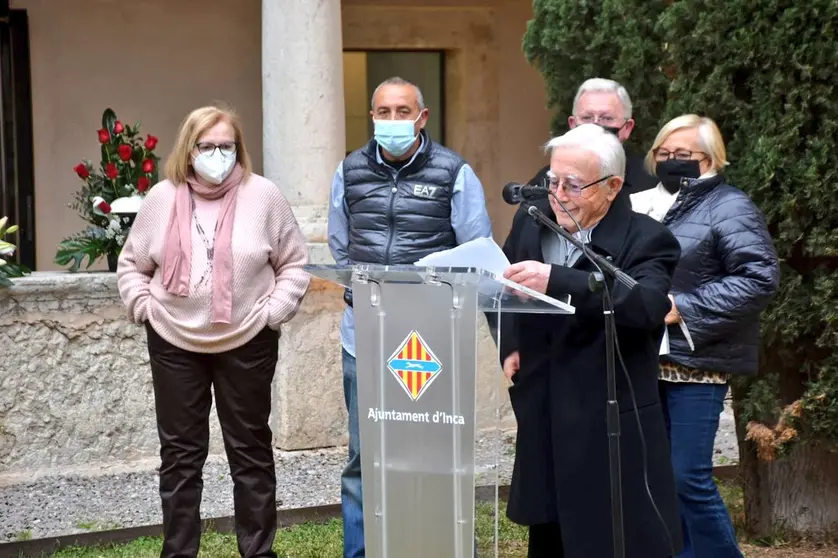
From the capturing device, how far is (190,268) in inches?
200

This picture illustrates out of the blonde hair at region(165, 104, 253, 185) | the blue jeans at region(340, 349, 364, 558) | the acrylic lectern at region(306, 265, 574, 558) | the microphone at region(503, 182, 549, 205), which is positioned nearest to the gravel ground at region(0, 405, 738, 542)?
the blue jeans at region(340, 349, 364, 558)

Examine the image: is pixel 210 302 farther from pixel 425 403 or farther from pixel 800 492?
pixel 800 492

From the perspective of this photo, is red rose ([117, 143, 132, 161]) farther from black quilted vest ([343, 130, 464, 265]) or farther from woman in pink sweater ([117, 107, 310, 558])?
black quilted vest ([343, 130, 464, 265])

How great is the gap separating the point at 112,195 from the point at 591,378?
435 centimetres

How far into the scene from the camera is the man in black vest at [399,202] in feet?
16.7

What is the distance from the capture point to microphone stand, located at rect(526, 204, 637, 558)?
11.9ft

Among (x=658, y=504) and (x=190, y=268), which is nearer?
(x=658, y=504)

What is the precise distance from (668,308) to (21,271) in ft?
15.3

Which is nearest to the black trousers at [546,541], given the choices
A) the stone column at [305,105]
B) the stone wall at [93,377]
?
the stone wall at [93,377]

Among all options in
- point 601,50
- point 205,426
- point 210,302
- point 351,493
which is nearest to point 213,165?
point 210,302

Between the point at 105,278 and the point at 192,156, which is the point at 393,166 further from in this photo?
the point at 105,278

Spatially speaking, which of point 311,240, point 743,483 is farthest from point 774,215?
point 311,240

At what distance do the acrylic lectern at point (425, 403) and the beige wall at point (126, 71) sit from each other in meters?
5.63

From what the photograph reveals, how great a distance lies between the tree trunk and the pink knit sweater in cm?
242
